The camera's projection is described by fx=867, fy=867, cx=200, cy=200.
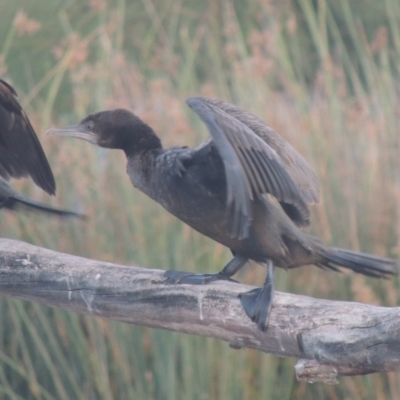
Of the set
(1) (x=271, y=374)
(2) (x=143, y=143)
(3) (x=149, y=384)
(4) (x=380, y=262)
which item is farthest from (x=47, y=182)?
(4) (x=380, y=262)

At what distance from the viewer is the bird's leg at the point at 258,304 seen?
233cm

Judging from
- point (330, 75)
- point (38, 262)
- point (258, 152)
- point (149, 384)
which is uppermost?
point (330, 75)

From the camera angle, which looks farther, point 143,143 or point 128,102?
point 128,102

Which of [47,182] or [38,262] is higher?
[47,182]

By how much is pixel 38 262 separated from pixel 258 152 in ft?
2.56

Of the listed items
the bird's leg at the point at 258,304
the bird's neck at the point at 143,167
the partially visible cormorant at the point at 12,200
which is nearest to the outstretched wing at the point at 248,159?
the bird's leg at the point at 258,304

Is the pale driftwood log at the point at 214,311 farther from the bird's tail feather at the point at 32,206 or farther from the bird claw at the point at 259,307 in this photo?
the bird's tail feather at the point at 32,206

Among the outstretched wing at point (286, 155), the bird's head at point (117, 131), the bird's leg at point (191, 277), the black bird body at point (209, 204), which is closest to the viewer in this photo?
the bird's leg at point (191, 277)

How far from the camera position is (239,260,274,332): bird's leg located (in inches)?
91.9

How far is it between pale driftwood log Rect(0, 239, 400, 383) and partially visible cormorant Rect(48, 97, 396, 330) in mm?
71

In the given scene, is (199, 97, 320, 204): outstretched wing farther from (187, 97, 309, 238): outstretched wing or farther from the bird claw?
the bird claw

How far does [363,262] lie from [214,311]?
701 mm

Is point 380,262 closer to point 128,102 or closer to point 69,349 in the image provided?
point 69,349

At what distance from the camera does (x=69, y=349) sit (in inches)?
139
